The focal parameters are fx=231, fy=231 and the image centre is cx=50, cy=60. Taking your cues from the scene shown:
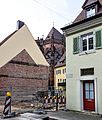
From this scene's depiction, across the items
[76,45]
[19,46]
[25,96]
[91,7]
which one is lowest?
[25,96]

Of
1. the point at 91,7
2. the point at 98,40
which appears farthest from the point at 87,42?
the point at 91,7

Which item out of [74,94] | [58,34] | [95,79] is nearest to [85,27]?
[95,79]

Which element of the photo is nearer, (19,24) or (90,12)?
(90,12)

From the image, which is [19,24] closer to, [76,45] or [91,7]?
[76,45]

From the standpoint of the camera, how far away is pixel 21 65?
2964cm

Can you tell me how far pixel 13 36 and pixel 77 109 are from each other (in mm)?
16350

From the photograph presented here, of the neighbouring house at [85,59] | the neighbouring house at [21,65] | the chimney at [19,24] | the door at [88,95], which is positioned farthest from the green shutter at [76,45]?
the chimney at [19,24]

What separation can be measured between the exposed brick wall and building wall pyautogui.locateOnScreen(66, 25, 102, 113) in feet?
35.9

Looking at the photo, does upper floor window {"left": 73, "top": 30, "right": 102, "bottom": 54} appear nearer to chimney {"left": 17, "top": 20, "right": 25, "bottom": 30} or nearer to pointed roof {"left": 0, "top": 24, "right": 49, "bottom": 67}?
pointed roof {"left": 0, "top": 24, "right": 49, "bottom": 67}

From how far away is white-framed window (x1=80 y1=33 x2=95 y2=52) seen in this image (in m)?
16.6

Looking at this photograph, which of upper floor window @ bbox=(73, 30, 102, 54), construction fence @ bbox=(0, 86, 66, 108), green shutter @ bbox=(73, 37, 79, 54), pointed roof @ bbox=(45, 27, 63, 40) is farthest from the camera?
pointed roof @ bbox=(45, 27, 63, 40)

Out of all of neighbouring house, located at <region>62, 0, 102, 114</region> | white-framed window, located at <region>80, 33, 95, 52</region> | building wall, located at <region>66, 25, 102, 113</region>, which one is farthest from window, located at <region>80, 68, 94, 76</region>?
white-framed window, located at <region>80, 33, 95, 52</region>

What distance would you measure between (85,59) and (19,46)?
1519cm

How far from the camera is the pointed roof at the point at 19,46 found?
95.4 feet
